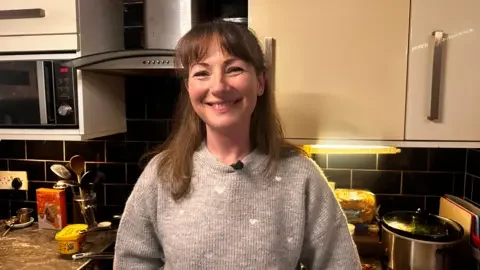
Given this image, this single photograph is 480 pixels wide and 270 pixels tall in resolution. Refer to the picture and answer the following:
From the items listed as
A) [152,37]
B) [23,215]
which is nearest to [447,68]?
[152,37]

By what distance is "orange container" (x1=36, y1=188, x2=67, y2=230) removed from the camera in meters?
1.64

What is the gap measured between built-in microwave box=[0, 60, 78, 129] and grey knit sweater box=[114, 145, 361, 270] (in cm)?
50

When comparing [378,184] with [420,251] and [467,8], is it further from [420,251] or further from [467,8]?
[467,8]

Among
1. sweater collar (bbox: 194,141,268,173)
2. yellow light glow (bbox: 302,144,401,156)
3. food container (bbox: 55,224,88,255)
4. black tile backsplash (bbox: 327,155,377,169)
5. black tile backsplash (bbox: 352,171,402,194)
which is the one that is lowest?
food container (bbox: 55,224,88,255)

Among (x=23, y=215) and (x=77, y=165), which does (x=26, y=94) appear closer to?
(x=77, y=165)

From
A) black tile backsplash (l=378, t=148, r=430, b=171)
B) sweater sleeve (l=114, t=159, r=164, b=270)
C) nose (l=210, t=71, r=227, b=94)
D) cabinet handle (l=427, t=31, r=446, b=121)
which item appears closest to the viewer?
nose (l=210, t=71, r=227, b=94)

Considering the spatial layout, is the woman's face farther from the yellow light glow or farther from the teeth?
the yellow light glow

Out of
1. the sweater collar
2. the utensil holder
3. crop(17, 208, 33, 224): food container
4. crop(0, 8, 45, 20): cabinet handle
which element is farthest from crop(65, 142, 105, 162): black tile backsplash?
the sweater collar

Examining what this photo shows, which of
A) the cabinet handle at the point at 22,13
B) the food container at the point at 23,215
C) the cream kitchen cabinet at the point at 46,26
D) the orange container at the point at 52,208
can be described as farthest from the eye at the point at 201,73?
the food container at the point at 23,215

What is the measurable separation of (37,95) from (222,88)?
77 centimetres

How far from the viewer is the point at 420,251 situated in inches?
48.1

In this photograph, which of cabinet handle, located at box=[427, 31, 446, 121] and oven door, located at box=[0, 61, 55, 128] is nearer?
cabinet handle, located at box=[427, 31, 446, 121]

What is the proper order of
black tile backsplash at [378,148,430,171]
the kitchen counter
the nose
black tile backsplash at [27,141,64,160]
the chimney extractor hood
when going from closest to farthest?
the nose < the chimney extractor hood < the kitchen counter < black tile backsplash at [378,148,430,171] < black tile backsplash at [27,141,64,160]

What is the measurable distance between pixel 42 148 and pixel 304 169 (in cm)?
127
